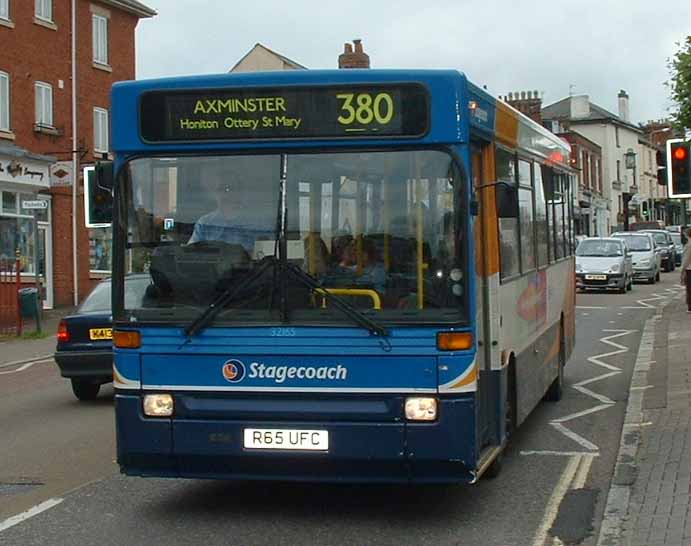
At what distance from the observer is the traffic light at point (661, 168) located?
16422 mm

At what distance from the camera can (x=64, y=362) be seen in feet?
47.1

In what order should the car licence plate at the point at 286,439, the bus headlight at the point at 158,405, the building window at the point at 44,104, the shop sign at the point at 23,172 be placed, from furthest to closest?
the building window at the point at 44,104, the shop sign at the point at 23,172, the bus headlight at the point at 158,405, the car licence plate at the point at 286,439

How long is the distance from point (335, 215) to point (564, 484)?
305cm

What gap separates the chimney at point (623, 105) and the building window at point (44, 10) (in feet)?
214

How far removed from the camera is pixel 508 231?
898 centimetres

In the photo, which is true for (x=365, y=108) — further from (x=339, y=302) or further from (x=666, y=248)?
(x=666, y=248)

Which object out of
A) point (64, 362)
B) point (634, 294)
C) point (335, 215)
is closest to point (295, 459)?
point (335, 215)

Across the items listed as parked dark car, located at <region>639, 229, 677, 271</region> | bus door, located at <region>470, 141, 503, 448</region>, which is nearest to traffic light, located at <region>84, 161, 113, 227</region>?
bus door, located at <region>470, 141, 503, 448</region>

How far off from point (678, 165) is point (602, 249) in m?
21.8

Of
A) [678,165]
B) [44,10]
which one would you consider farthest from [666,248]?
[678,165]

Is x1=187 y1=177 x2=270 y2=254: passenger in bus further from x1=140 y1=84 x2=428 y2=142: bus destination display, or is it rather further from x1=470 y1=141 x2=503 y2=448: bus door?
x1=470 y1=141 x2=503 y2=448: bus door

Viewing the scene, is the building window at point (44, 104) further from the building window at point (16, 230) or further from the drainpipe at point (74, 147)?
the building window at point (16, 230)

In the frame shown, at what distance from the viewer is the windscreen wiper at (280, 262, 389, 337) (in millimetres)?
7082

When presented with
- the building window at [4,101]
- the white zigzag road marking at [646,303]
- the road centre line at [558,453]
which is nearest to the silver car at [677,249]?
the white zigzag road marking at [646,303]
